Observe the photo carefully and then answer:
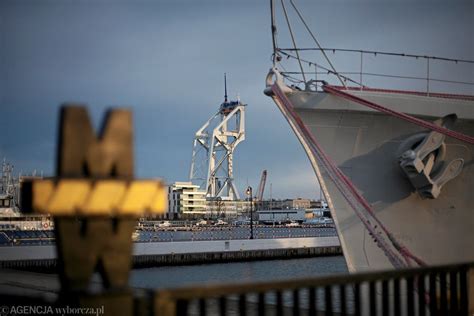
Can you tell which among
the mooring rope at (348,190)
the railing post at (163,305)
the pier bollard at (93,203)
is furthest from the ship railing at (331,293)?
the mooring rope at (348,190)

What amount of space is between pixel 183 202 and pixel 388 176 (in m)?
144

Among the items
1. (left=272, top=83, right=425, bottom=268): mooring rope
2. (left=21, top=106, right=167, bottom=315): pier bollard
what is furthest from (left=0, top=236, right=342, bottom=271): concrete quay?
(left=21, top=106, right=167, bottom=315): pier bollard

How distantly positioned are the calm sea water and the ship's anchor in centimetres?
1835

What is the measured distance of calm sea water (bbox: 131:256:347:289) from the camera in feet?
104

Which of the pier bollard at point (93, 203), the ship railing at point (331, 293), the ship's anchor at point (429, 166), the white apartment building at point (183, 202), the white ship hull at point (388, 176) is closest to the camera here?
the pier bollard at point (93, 203)

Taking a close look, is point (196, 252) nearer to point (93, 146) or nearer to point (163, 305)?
point (163, 305)

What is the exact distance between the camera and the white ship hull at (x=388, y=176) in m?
13.2

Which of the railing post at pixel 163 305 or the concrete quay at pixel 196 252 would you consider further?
the concrete quay at pixel 196 252

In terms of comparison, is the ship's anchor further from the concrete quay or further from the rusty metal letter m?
the concrete quay

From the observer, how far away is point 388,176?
13336 mm

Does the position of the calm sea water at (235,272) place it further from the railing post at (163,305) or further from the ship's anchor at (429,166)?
the railing post at (163,305)

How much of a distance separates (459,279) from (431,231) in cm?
696

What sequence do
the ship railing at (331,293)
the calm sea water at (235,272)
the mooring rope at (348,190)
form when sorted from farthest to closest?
the calm sea water at (235,272) → the mooring rope at (348,190) → the ship railing at (331,293)

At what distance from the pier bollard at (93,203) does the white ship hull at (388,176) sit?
9510mm
